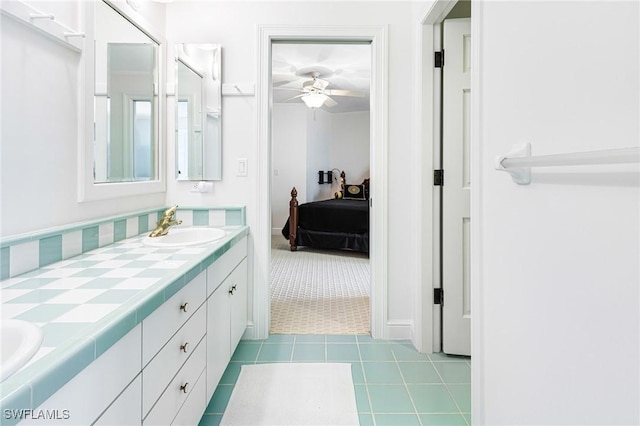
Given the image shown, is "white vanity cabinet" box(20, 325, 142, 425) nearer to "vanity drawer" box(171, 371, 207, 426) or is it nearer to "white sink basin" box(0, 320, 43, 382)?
"white sink basin" box(0, 320, 43, 382)

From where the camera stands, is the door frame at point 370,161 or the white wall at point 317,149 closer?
the door frame at point 370,161

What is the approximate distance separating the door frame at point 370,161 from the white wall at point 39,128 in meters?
1.01

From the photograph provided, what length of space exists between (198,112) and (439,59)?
158 cm

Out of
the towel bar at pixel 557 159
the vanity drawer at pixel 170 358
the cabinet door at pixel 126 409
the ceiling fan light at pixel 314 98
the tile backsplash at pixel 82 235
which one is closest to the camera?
the towel bar at pixel 557 159

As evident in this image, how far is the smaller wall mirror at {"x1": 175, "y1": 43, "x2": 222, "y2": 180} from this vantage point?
226 cm

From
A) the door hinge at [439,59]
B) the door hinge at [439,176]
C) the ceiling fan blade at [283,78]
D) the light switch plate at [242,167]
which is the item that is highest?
the ceiling fan blade at [283,78]

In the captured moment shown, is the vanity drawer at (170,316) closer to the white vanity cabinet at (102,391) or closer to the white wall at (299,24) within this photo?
the white vanity cabinet at (102,391)

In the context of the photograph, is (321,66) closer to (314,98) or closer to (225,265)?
(314,98)

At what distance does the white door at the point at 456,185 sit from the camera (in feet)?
6.73

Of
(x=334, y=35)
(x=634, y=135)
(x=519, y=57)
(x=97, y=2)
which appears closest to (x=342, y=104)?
(x=334, y=35)

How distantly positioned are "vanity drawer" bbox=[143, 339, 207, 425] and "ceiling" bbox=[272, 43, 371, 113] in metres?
2.81

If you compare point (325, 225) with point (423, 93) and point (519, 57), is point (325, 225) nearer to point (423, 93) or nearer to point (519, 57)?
point (423, 93)

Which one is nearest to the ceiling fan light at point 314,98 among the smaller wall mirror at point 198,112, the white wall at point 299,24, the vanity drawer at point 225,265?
the white wall at point 299,24

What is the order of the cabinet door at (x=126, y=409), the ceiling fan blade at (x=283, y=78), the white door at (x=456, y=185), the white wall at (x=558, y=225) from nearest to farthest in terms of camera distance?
the white wall at (x=558, y=225), the cabinet door at (x=126, y=409), the white door at (x=456, y=185), the ceiling fan blade at (x=283, y=78)
